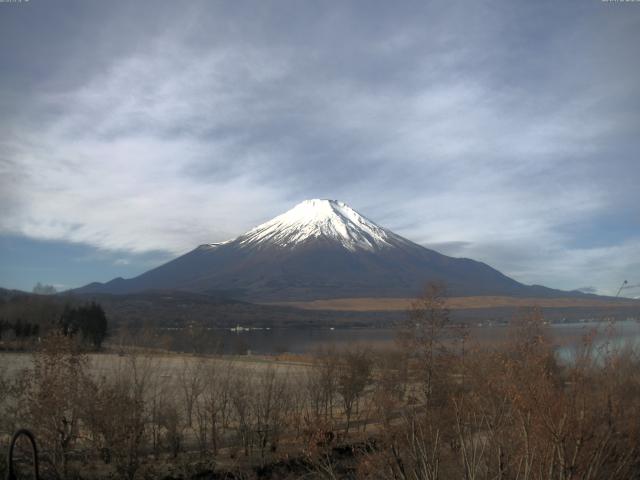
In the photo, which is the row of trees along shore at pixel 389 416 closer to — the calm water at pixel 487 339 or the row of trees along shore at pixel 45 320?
the calm water at pixel 487 339

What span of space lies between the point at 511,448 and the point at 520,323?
8.97m

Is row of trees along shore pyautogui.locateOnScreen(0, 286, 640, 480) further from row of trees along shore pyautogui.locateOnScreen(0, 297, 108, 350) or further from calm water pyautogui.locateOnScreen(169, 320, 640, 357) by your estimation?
row of trees along shore pyautogui.locateOnScreen(0, 297, 108, 350)

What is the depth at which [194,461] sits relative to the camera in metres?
13.0

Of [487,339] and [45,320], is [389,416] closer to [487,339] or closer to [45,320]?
[487,339]

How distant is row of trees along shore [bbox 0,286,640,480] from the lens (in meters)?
6.09

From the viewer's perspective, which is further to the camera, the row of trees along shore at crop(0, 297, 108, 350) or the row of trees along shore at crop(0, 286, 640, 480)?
the row of trees along shore at crop(0, 297, 108, 350)

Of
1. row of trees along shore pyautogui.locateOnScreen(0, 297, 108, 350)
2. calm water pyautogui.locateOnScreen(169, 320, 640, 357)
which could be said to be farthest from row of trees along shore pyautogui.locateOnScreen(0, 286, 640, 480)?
row of trees along shore pyautogui.locateOnScreen(0, 297, 108, 350)

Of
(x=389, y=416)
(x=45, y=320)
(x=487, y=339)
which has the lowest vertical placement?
(x=389, y=416)

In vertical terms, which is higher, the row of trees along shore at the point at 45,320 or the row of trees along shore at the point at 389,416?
the row of trees along shore at the point at 45,320

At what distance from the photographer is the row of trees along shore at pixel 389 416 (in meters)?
6.09

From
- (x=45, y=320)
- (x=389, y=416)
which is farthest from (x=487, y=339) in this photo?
(x=45, y=320)

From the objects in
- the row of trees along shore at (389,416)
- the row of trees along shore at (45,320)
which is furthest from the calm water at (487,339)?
the row of trees along shore at (45,320)

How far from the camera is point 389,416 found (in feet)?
43.5

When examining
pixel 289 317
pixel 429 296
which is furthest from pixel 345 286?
pixel 429 296
